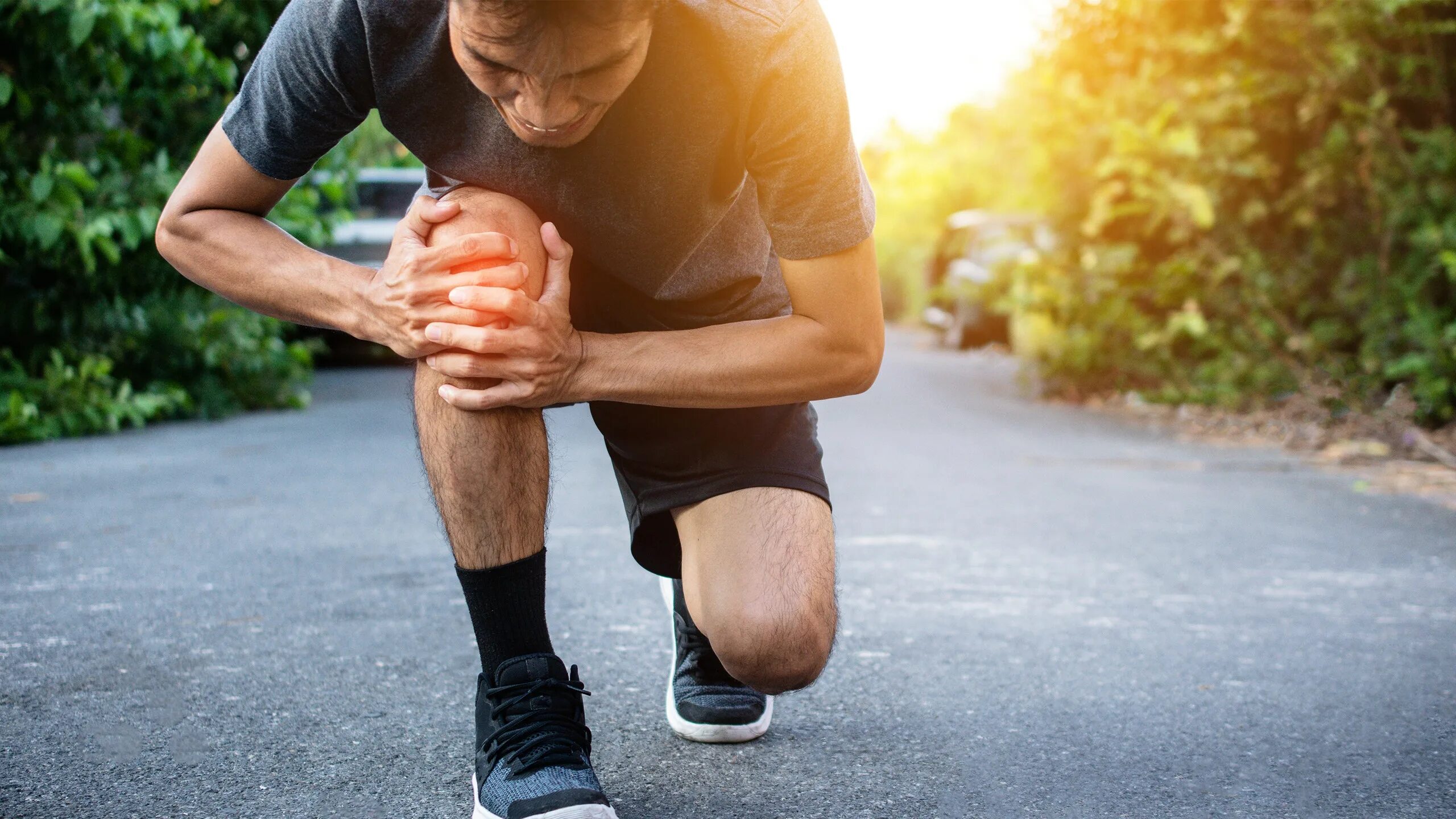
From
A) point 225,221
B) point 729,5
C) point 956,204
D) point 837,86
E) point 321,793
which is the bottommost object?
point 956,204

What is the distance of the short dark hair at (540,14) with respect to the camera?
153 centimetres

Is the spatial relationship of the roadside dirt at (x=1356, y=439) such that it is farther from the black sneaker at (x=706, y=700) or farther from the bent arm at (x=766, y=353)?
the bent arm at (x=766, y=353)

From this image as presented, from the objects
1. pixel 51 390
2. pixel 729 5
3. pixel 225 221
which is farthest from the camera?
pixel 51 390

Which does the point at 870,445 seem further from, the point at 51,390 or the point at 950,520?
the point at 51,390

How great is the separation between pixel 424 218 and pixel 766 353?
0.58 m

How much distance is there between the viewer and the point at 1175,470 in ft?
19.4

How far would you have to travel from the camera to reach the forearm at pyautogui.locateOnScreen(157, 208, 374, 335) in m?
1.98

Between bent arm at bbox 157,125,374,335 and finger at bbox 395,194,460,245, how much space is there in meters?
0.09

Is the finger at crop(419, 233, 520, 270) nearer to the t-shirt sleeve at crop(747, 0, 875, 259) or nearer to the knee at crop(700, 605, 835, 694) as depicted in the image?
the t-shirt sleeve at crop(747, 0, 875, 259)

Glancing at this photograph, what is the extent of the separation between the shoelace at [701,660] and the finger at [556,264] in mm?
749

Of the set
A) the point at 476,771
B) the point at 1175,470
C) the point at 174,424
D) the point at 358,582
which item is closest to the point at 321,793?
the point at 476,771

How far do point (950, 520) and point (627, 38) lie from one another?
3256mm

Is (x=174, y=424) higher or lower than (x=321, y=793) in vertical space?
lower

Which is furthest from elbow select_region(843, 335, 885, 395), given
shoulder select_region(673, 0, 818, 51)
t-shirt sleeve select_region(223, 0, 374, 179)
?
t-shirt sleeve select_region(223, 0, 374, 179)
